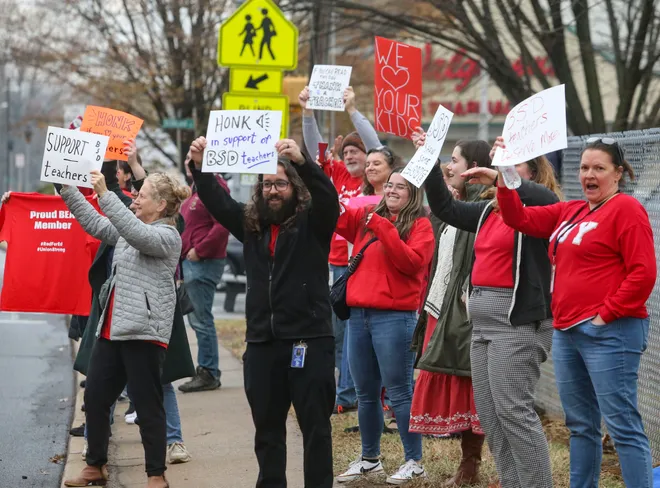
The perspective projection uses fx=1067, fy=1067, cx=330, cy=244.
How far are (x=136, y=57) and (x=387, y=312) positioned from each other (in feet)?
63.8

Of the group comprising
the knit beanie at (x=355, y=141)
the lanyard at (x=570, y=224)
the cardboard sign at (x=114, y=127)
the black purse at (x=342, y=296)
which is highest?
the knit beanie at (x=355, y=141)

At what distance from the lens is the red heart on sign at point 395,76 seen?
265 inches

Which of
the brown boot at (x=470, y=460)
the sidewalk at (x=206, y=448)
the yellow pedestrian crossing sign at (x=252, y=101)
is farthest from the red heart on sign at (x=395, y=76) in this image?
the yellow pedestrian crossing sign at (x=252, y=101)

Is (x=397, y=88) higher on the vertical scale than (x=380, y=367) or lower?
higher

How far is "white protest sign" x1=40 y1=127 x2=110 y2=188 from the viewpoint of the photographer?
19.7 feet

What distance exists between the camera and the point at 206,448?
287 inches

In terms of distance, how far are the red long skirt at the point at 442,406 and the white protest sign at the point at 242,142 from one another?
160 centimetres

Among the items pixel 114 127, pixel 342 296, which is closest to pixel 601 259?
pixel 342 296

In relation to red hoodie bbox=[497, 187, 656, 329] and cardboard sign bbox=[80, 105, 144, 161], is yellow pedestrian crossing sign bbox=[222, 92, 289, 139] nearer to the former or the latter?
cardboard sign bbox=[80, 105, 144, 161]

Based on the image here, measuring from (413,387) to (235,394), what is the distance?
3.08 m

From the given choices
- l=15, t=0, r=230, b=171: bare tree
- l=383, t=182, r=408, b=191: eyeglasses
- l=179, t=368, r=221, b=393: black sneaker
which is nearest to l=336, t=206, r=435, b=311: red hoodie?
l=383, t=182, r=408, b=191: eyeglasses

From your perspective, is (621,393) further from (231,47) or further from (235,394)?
(231,47)

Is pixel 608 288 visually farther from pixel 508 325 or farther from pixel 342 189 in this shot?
pixel 342 189

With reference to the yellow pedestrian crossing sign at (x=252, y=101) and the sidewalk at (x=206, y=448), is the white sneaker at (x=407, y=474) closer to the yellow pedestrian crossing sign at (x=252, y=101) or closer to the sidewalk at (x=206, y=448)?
the sidewalk at (x=206, y=448)
